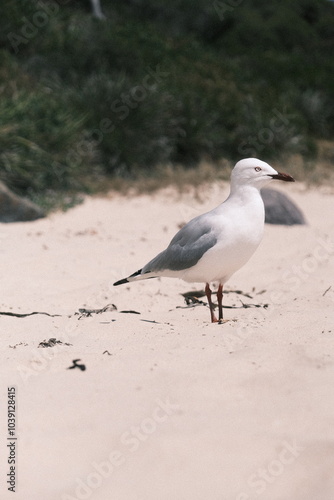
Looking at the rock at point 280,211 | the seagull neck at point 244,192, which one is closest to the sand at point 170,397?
the seagull neck at point 244,192

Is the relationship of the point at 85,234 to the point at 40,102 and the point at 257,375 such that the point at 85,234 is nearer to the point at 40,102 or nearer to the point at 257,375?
the point at 40,102

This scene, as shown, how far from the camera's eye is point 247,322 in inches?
148

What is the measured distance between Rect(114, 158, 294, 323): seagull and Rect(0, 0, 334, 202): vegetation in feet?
18.3

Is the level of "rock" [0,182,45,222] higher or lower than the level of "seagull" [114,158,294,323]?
lower

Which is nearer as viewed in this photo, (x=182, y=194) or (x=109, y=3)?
(x=182, y=194)

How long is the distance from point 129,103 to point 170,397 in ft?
31.2

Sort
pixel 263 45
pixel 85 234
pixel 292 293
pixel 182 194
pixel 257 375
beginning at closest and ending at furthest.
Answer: pixel 257 375, pixel 292 293, pixel 85 234, pixel 182 194, pixel 263 45

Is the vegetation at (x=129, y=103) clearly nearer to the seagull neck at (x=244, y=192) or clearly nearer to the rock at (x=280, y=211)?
the rock at (x=280, y=211)

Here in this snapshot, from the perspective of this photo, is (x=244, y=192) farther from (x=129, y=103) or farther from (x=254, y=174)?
(x=129, y=103)

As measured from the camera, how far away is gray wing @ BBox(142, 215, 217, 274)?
379 centimetres

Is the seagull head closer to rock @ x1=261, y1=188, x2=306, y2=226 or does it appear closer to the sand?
the sand

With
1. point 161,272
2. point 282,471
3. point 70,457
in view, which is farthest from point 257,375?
point 161,272

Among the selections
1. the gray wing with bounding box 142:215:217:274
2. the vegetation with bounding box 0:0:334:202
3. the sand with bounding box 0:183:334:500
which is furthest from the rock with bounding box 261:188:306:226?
the gray wing with bounding box 142:215:217:274

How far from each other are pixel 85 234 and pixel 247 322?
410 cm
